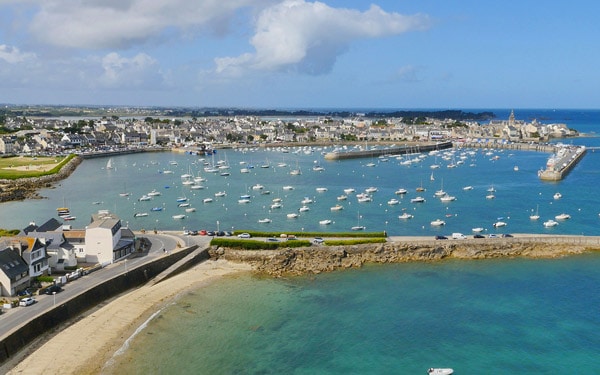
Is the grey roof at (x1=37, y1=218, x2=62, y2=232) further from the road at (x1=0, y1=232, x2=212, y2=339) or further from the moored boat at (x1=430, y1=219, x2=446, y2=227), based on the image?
the moored boat at (x1=430, y1=219, x2=446, y2=227)

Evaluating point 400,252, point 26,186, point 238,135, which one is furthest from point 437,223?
point 238,135

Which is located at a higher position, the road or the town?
the town

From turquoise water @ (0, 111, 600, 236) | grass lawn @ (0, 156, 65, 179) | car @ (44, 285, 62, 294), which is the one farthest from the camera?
grass lawn @ (0, 156, 65, 179)

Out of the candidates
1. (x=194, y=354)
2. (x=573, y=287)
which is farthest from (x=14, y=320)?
(x=573, y=287)

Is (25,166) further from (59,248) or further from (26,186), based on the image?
(59,248)

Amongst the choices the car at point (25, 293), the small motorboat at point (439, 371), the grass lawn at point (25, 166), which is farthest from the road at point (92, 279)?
the grass lawn at point (25, 166)

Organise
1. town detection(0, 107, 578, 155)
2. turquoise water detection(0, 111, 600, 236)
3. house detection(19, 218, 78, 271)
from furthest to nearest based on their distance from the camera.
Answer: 1. town detection(0, 107, 578, 155)
2. turquoise water detection(0, 111, 600, 236)
3. house detection(19, 218, 78, 271)

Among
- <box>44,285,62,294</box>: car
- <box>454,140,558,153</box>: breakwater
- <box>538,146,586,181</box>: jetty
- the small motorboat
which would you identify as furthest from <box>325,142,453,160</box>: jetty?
the small motorboat
